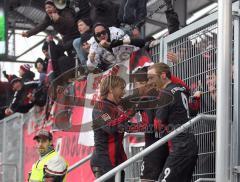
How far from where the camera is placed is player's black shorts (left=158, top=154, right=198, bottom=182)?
6766 mm

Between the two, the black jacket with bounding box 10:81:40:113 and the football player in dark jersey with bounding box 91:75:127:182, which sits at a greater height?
the black jacket with bounding box 10:81:40:113

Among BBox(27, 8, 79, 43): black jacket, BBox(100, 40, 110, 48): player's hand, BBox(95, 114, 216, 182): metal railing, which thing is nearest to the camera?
BBox(95, 114, 216, 182): metal railing

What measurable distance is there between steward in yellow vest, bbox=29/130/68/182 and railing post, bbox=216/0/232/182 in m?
2.69

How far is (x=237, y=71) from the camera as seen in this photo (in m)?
7.14

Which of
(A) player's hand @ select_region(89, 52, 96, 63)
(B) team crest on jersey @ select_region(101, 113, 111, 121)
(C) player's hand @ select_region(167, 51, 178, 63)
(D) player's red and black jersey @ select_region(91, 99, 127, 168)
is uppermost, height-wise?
(A) player's hand @ select_region(89, 52, 96, 63)

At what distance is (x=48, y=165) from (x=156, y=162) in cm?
129

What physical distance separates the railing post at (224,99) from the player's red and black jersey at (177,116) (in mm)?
1324

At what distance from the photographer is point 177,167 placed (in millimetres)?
6766

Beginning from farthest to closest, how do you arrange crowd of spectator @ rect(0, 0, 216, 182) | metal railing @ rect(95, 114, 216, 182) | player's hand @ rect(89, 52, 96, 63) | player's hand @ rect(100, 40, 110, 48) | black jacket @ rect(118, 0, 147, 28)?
black jacket @ rect(118, 0, 147, 28) < player's hand @ rect(89, 52, 96, 63) < player's hand @ rect(100, 40, 110, 48) < crowd of spectator @ rect(0, 0, 216, 182) < metal railing @ rect(95, 114, 216, 182)

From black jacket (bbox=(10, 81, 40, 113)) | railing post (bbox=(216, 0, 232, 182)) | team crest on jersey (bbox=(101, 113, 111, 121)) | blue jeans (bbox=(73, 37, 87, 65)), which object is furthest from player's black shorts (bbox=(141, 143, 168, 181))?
black jacket (bbox=(10, 81, 40, 113))

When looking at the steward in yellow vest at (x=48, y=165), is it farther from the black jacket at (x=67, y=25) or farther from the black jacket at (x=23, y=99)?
the black jacket at (x=23, y=99)

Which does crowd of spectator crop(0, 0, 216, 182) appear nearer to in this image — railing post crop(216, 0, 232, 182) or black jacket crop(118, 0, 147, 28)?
black jacket crop(118, 0, 147, 28)

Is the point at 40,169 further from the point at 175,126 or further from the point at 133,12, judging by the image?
the point at 133,12

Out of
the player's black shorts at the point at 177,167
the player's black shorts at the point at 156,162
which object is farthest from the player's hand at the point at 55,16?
the player's black shorts at the point at 177,167
